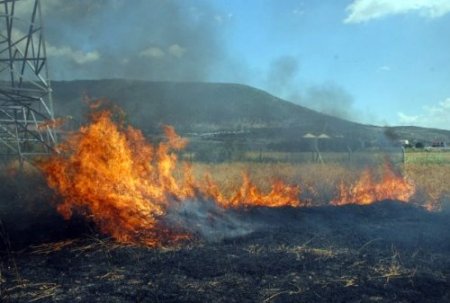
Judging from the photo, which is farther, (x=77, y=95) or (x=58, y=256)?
(x=77, y=95)

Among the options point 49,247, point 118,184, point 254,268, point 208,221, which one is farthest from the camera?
point 208,221

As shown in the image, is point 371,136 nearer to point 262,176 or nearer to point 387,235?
point 262,176

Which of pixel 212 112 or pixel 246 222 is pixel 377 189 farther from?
pixel 212 112

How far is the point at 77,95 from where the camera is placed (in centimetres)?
5338

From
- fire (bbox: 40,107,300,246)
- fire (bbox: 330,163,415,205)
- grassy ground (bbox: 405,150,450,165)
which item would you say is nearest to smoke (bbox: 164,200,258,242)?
fire (bbox: 40,107,300,246)

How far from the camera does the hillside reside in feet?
112

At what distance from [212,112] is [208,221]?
59019 millimetres

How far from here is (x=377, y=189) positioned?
1564 cm

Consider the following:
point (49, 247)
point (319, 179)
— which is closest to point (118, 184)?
point (49, 247)

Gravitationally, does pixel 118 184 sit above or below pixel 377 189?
above

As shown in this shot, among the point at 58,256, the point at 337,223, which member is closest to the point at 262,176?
the point at 337,223

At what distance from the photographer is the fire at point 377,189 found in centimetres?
1511

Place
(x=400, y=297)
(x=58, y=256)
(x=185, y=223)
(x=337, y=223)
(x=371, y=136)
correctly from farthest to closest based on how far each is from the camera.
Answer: (x=371, y=136), (x=337, y=223), (x=185, y=223), (x=58, y=256), (x=400, y=297)

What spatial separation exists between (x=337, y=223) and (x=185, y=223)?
4.01 m
